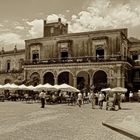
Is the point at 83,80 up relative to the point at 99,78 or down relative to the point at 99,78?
down

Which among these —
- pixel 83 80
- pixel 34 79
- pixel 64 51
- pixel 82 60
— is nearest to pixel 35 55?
pixel 34 79

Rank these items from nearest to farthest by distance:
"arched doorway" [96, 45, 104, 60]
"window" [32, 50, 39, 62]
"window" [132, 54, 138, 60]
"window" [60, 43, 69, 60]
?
"arched doorway" [96, 45, 104, 60] → "window" [60, 43, 69, 60] → "window" [32, 50, 39, 62] → "window" [132, 54, 138, 60]

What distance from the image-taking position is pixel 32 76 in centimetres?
5047

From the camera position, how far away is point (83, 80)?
1870 inches

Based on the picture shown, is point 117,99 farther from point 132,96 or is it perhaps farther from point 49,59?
point 49,59

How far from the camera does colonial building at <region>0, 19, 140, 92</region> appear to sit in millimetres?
44947

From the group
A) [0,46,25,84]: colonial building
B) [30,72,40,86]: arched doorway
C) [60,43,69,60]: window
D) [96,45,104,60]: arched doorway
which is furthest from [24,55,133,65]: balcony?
[0,46,25,84]: colonial building

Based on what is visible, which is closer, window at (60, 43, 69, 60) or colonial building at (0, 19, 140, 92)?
colonial building at (0, 19, 140, 92)

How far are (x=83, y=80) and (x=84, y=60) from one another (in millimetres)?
2812

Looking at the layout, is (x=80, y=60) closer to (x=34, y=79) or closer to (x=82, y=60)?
(x=82, y=60)

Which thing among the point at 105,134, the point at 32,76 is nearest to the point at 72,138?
the point at 105,134

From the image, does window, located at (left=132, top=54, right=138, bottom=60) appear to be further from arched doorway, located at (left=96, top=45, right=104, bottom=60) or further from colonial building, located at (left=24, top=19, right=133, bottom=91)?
arched doorway, located at (left=96, top=45, right=104, bottom=60)

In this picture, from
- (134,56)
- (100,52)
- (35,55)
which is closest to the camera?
(100,52)

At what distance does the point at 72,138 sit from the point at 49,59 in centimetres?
3966
